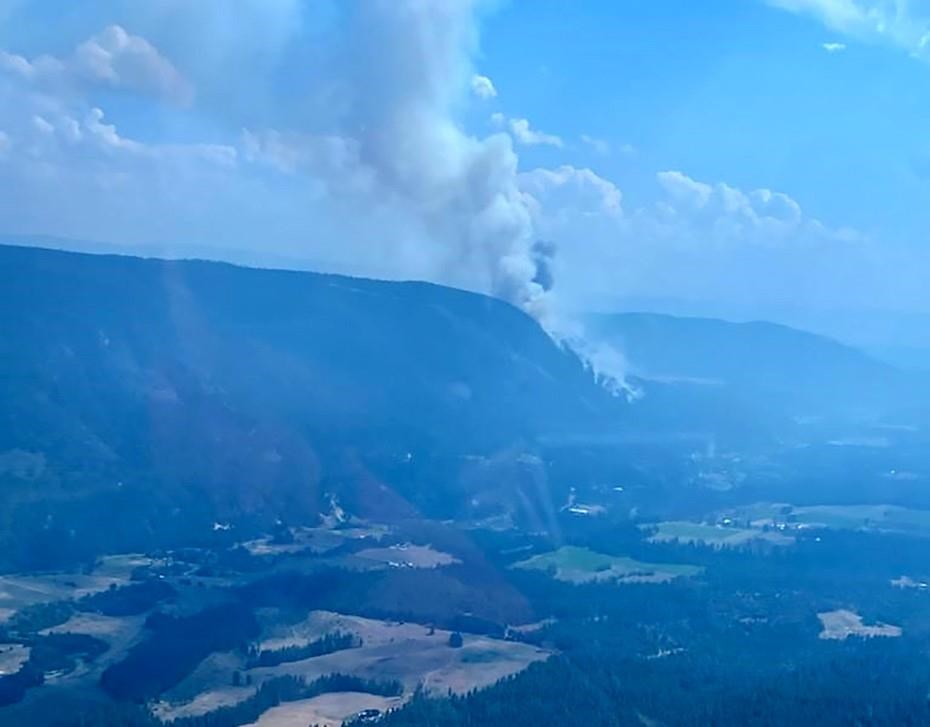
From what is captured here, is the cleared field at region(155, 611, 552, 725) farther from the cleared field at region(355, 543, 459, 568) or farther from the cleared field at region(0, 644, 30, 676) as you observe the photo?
the cleared field at region(355, 543, 459, 568)

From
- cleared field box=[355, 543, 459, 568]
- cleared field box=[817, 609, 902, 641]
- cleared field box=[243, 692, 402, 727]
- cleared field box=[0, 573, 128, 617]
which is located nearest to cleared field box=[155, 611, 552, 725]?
cleared field box=[243, 692, 402, 727]

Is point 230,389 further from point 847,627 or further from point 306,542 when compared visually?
point 847,627

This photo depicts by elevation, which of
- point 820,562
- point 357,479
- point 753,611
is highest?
point 357,479

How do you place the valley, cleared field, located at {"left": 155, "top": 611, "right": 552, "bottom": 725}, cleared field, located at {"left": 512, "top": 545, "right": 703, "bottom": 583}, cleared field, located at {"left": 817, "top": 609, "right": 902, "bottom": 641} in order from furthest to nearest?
1. cleared field, located at {"left": 512, "top": 545, "right": 703, "bottom": 583}
2. cleared field, located at {"left": 817, "top": 609, "right": 902, "bottom": 641}
3. the valley
4. cleared field, located at {"left": 155, "top": 611, "right": 552, "bottom": 725}

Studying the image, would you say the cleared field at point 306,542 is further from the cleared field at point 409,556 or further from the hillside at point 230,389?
the hillside at point 230,389

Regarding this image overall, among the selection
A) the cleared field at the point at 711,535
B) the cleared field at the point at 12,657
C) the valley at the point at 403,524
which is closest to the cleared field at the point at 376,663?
the valley at the point at 403,524

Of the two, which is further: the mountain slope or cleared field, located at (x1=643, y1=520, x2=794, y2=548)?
the mountain slope

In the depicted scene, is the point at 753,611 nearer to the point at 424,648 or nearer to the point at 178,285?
the point at 424,648

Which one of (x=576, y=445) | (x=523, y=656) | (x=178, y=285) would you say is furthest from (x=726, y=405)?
(x=523, y=656)
